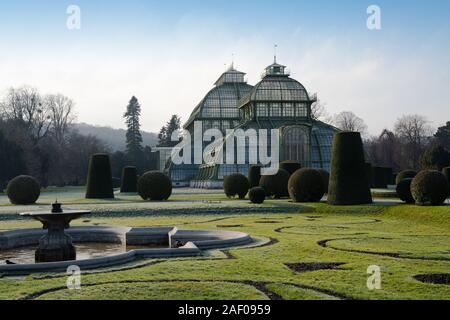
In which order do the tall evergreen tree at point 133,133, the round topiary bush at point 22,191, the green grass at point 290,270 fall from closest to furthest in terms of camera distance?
the green grass at point 290,270 < the round topiary bush at point 22,191 < the tall evergreen tree at point 133,133

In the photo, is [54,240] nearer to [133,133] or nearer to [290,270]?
[290,270]

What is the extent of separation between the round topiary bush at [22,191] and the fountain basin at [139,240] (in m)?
17.6

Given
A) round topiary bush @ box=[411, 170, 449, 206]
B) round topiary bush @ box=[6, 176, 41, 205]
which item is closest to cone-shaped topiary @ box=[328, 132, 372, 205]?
round topiary bush @ box=[411, 170, 449, 206]

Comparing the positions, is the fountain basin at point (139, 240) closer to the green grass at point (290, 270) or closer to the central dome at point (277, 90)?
the green grass at point (290, 270)

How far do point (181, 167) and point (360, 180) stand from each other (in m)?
45.8

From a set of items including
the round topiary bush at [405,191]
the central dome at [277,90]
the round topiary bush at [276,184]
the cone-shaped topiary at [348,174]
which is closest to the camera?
the cone-shaped topiary at [348,174]

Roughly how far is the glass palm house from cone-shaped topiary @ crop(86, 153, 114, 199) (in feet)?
68.7

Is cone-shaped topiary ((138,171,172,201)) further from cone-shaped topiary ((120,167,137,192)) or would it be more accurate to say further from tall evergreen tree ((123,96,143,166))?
tall evergreen tree ((123,96,143,166))

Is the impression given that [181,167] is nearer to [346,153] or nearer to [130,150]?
[130,150]

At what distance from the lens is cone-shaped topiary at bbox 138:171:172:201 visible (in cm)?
3756

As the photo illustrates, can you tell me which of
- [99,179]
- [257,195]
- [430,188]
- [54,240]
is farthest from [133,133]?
[54,240]

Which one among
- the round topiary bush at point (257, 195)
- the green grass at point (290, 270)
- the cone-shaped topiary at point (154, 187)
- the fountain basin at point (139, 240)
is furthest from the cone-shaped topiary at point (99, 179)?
the fountain basin at point (139, 240)

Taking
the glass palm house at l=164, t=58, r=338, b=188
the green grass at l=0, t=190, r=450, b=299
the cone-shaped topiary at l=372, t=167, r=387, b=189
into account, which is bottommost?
the green grass at l=0, t=190, r=450, b=299

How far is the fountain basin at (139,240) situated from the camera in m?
13.2
